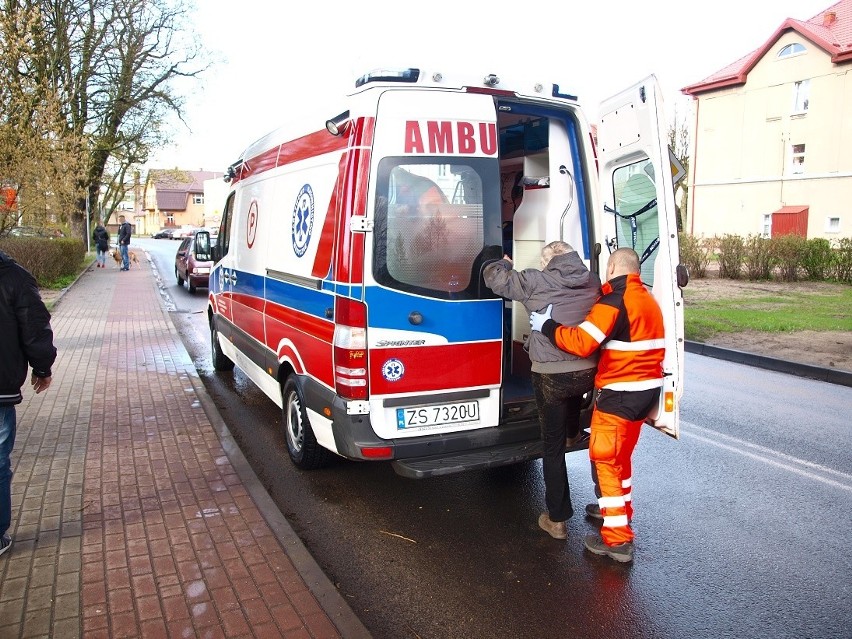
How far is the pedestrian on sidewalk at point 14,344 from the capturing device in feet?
11.9

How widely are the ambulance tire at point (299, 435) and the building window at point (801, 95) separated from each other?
34.8 meters

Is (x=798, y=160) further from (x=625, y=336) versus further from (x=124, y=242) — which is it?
(x=625, y=336)

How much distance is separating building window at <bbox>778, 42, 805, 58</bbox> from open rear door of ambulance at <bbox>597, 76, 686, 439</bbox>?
34.4 meters

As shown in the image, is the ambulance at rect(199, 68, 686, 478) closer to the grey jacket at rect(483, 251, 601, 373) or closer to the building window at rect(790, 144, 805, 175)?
A: the grey jacket at rect(483, 251, 601, 373)

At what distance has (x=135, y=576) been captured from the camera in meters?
3.51

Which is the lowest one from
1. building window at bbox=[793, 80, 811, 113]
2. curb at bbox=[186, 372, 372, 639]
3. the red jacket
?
curb at bbox=[186, 372, 372, 639]

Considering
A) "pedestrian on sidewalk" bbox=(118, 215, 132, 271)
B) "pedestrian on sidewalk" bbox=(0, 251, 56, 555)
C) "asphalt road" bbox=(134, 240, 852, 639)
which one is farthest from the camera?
"pedestrian on sidewalk" bbox=(118, 215, 132, 271)

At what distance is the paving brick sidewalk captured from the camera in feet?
10.3

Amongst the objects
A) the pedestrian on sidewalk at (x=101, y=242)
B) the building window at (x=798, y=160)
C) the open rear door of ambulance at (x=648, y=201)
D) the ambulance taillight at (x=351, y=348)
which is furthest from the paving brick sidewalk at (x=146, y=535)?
the building window at (x=798, y=160)

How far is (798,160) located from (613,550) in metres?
34.7

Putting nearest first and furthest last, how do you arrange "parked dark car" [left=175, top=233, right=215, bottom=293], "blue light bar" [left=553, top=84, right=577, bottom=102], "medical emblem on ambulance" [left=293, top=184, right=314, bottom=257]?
"blue light bar" [left=553, top=84, right=577, bottom=102] → "medical emblem on ambulance" [left=293, top=184, right=314, bottom=257] → "parked dark car" [left=175, top=233, right=215, bottom=293]

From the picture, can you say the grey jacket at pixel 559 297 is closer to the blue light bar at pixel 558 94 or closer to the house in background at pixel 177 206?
the blue light bar at pixel 558 94

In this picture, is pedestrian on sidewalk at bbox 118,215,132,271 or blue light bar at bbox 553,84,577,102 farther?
pedestrian on sidewalk at bbox 118,215,132,271

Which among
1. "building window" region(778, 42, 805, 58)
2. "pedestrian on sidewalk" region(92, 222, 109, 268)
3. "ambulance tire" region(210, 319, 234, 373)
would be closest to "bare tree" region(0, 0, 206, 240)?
"pedestrian on sidewalk" region(92, 222, 109, 268)
